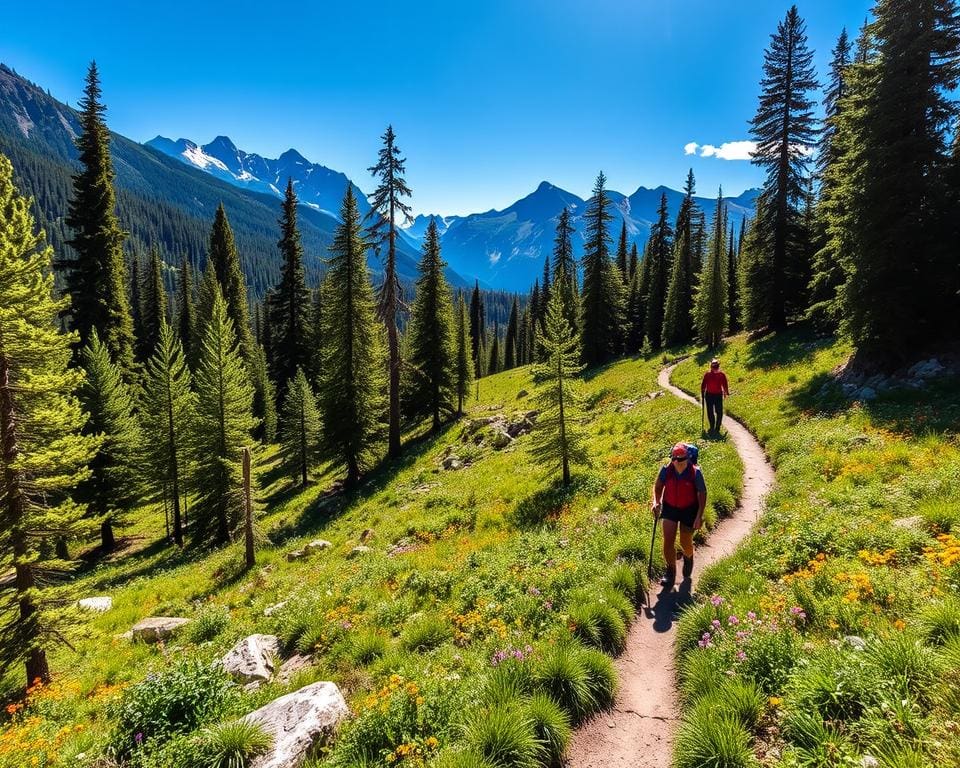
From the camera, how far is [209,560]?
19562mm

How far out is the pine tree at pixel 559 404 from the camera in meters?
15.5

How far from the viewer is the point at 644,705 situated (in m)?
5.59

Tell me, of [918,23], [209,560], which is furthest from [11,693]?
[918,23]

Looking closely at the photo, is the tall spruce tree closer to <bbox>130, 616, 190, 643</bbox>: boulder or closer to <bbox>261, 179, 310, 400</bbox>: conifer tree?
<bbox>130, 616, 190, 643</bbox>: boulder

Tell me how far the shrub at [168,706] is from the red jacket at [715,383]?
15982mm

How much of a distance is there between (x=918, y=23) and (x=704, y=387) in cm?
1452

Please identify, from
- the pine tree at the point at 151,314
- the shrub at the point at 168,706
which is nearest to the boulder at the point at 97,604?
the shrub at the point at 168,706

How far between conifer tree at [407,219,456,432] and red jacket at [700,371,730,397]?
20613 mm

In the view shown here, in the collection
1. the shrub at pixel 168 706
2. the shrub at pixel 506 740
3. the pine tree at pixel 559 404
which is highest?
the pine tree at pixel 559 404

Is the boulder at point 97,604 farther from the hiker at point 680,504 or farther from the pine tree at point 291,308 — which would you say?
the pine tree at point 291,308

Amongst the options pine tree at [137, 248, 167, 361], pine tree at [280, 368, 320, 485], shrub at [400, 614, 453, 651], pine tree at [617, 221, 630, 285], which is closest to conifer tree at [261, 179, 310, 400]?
pine tree at [280, 368, 320, 485]

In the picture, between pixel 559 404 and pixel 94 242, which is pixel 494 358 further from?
pixel 559 404

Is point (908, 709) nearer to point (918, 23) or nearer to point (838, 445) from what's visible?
point (838, 445)

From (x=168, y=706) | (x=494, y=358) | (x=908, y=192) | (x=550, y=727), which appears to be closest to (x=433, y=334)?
(x=908, y=192)
